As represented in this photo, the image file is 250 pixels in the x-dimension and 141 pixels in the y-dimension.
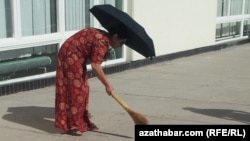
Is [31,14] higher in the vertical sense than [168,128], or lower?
higher

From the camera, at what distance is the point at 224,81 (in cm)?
930

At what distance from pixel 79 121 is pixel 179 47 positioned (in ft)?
23.0

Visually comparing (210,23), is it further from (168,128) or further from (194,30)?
(168,128)

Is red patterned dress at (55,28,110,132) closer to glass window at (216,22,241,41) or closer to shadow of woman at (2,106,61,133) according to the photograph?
shadow of woman at (2,106,61,133)

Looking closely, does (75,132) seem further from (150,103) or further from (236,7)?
(236,7)

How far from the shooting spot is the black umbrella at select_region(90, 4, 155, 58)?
547 centimetres

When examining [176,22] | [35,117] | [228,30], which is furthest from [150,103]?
[228,30]

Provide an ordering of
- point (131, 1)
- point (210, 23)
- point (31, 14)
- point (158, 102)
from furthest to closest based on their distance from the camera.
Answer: point (210, 23)
point (131, 1)
point (31, 14)
point (158, 102)

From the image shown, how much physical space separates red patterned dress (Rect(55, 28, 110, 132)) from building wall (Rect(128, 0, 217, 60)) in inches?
195

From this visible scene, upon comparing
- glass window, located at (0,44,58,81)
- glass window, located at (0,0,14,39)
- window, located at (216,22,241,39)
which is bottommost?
glass window, located at (0,44,58,81)

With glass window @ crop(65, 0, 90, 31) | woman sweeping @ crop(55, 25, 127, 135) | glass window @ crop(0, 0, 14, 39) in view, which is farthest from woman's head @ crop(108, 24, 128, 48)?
glass window @ crop(65, 0, 90, 31)

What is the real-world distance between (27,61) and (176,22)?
4.81m

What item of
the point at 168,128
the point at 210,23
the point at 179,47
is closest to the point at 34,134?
the point at 168,128

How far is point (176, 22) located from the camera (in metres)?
12.1
